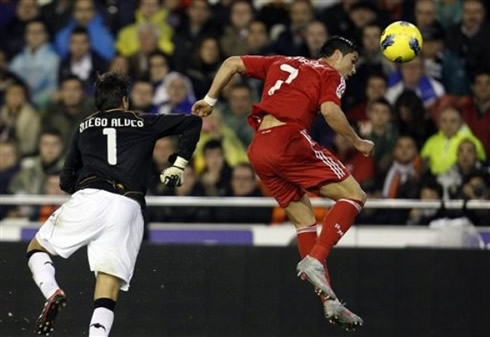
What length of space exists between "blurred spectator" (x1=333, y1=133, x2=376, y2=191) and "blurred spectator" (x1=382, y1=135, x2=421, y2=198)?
0.18m

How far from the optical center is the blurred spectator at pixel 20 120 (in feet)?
59.9

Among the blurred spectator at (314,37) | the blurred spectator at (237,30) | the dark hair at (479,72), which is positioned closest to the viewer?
the dark hair at (479,72)

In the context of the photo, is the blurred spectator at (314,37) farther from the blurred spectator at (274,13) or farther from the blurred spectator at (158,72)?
the blurred spectator at (158,72)

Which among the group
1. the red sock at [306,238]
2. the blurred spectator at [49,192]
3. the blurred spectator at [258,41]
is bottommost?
the blurred spectator at [49,192]

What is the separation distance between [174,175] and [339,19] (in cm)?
679

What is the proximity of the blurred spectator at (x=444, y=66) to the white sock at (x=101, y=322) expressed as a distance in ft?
22.7

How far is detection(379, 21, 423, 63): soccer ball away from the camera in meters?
13.5

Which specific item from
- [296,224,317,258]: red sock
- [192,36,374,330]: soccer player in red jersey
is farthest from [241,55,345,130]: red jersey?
[296,224,317,258]: red sock

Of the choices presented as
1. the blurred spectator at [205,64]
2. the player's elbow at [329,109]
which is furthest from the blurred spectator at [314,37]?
the player's elbow at [329,109]

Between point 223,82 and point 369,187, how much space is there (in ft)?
13.4

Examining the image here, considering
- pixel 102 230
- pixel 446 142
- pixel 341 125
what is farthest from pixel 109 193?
pixel 446 142

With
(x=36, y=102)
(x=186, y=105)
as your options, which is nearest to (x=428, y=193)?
(x=186, y=105)

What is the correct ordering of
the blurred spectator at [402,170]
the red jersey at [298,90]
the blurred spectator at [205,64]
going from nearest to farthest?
the red jersey at [298,90]
the blurred spectator at [402,170]
the blurred spectator at [205,64]

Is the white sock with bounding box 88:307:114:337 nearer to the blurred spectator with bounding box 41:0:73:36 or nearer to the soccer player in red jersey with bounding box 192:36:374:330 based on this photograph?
the soccer player in red jersey with bounding box 192:36:374:330
